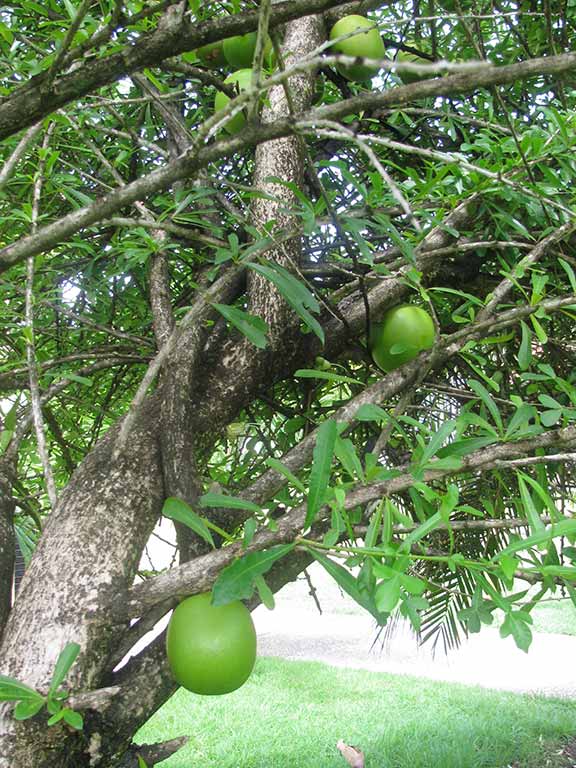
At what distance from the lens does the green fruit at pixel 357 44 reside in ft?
4.10

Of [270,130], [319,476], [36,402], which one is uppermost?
[270,130]

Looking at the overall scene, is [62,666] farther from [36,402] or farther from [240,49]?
[240,49]

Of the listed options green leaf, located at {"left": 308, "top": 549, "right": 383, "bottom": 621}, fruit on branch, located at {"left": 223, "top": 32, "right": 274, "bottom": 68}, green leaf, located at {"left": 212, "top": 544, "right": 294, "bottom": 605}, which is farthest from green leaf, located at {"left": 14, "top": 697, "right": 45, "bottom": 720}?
fruit on branch, located at {"left": 223, "top": 32, "right": 274, "bottom": 68}

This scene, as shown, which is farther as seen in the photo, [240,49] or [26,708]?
[240,49]

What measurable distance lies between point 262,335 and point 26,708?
506 millimetres

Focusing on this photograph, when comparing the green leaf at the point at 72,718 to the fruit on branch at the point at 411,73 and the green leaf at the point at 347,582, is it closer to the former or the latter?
the green leaf at the point at 347,582

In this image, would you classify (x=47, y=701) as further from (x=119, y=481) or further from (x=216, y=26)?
(x=216, y=26)

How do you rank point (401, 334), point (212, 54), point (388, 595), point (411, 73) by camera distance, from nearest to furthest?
point (388, 595), point (401, 334), point (212, 54), point (411, 73)

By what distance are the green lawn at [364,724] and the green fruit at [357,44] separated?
3499 millimetres

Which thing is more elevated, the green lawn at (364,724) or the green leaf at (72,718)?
the green leaf at (72,718)

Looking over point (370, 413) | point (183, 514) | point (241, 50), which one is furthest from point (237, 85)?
point (183, 514)

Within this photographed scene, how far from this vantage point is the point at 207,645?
0.89 metres

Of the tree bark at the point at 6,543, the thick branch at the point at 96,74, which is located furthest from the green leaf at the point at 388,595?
the tree bark at the point at 6,543

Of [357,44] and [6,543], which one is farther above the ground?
[357,44]
